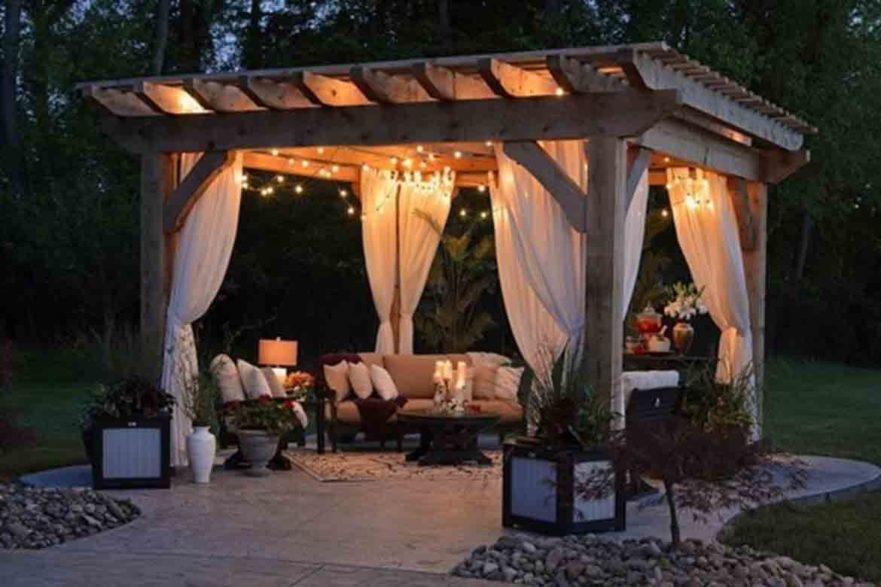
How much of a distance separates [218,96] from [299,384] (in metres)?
2.77

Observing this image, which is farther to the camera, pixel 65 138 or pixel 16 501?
pixel 65 138

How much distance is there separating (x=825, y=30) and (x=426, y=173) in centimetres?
1004

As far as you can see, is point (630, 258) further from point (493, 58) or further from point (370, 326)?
point (370, 326)

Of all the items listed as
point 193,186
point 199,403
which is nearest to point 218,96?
point 193,186

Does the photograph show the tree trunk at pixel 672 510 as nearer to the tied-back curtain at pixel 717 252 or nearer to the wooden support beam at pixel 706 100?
the wooden support beam at pixel 706 100

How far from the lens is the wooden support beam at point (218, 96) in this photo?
31.1ft

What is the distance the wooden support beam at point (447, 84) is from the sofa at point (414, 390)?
10.1ft

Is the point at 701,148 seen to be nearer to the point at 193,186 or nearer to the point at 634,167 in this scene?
the point at 634,167

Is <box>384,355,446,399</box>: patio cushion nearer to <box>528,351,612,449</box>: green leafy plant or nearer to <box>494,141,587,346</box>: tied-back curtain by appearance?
<box>494,141,587,346</box>: tied-back curtain

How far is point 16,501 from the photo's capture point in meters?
8.09

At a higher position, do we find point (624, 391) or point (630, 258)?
point (630, 258)

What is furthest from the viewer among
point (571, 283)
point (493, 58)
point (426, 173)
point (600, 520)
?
point (426, 173)

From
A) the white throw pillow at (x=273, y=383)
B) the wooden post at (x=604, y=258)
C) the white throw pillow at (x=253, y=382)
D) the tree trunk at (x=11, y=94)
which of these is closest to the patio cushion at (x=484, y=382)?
the white throw pillow at (x=273, y=383)

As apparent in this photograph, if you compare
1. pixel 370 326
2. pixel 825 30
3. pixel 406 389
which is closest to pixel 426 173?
pixel 406 389
